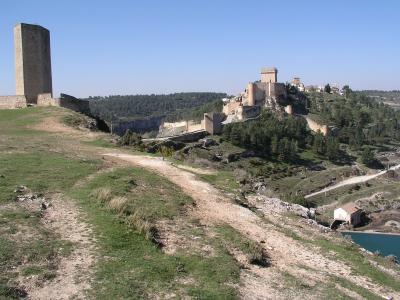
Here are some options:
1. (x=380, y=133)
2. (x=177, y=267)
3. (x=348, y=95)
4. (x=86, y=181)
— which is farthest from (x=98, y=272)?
(x=348, y=95)

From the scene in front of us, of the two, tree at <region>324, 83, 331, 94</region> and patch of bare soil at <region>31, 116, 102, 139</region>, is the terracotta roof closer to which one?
patch of bare soil at <region>31, 116, 102, 139</region>

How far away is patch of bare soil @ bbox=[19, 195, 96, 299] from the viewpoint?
6707 mm

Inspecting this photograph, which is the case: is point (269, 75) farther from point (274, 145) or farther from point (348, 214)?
point (348, 214)

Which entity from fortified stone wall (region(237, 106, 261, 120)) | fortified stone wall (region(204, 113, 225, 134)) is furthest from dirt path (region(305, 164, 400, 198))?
fortified stone wall (region(237, 106, 261, 120))

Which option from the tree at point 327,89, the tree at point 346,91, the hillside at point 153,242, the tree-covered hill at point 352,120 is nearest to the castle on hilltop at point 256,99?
the tree-covered hill at point 352,120

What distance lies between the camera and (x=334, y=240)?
456 inches

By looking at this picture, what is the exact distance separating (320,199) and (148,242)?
6121cm

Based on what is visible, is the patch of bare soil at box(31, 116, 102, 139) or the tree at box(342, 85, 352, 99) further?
the tree at box(342, 85, 352, 99)

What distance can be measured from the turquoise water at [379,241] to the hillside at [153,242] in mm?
37569

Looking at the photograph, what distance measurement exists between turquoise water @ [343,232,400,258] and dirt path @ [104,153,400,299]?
3776 centimetres

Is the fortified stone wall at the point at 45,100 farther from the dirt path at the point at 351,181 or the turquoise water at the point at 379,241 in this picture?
the dirt path at the point at 351,181

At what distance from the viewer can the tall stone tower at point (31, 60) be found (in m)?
27.9

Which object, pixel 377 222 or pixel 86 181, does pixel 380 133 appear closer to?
pixel 377 222

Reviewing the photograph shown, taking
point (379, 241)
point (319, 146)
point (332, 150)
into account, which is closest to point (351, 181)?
point (332, 150)
